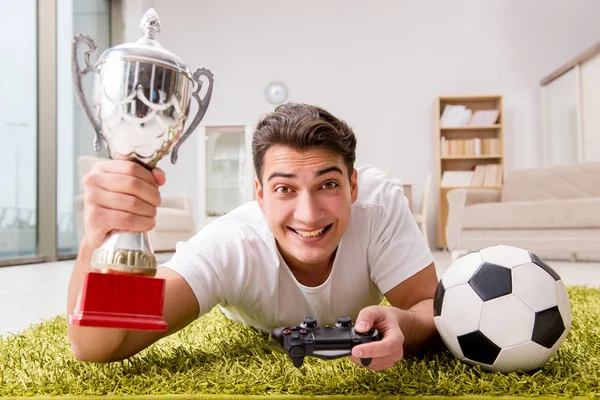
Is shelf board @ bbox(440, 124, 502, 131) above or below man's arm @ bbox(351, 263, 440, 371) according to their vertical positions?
above

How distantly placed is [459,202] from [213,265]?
3.64m

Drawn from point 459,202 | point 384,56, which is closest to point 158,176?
point 459,202

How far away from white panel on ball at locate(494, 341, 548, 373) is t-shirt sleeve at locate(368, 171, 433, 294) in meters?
0.28

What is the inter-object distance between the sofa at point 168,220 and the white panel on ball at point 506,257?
371cm

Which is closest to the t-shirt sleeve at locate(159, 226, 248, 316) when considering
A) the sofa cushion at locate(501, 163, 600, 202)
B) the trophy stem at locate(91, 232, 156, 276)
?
the trophy stem at locate(91, 232, 156, 276)

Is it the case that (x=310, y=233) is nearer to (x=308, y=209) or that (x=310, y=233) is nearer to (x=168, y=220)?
(x=308, y=209)

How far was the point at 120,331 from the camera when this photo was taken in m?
0.92

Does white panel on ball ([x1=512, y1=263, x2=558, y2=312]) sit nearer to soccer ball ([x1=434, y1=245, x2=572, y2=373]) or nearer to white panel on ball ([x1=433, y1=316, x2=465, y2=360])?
soccer ball ([x1=434, y1=245, x2=572, y2=373])

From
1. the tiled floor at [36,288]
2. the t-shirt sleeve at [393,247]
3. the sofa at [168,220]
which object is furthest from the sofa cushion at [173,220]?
the t-shirt sleeve at [393,247]

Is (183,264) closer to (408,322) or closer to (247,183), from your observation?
(408,322)

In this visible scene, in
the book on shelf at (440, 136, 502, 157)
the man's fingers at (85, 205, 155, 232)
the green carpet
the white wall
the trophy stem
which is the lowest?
the green carpet

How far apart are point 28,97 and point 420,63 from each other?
438cm

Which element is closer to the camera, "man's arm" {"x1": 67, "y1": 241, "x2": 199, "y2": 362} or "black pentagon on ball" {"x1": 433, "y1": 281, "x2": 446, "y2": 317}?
"man's arm" {"x1": 67, "y1": 241, "x2": 199, "y2": 362}

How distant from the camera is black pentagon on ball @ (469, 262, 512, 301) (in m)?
1.01
